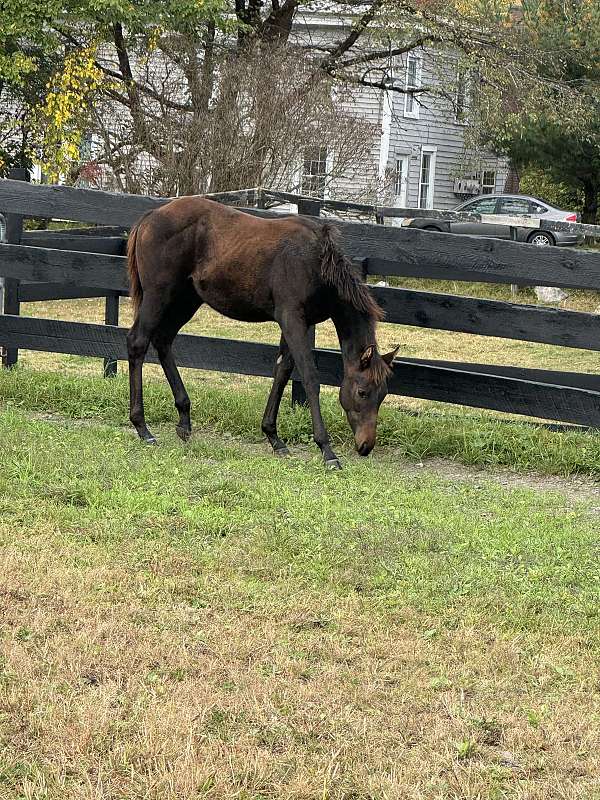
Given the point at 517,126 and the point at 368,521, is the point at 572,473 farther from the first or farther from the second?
the point at 517,126

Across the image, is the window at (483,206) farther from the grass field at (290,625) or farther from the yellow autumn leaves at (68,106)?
the grass field at (290,625)

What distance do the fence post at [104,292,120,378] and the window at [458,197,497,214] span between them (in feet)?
66.2

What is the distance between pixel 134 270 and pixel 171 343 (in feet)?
2.02

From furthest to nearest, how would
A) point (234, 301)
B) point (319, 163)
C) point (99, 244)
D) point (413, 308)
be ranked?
point (319, 163) → point (99, 244) → point (413, 308) → point (234, 301)

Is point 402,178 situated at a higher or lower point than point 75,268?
higher

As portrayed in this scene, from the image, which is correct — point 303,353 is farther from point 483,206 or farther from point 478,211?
point 483,206

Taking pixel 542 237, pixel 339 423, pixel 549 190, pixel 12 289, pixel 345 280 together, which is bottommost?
pixel 339 423

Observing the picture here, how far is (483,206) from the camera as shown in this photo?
99.7ft

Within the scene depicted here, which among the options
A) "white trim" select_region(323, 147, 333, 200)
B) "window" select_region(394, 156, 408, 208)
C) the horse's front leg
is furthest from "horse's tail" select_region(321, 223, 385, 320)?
"window" select_region(394, 156, 408, 208)

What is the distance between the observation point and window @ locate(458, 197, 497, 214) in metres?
30.1

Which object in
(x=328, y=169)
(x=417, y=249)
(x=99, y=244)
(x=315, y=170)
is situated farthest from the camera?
(x=315, y=170)

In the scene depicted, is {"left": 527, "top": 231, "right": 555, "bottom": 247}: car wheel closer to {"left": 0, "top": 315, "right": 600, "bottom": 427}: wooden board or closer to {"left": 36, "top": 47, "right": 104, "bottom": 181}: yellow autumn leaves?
{"left": 36, "top": 47, "right": 104, "bottom": 181}: yellow autumn leaves

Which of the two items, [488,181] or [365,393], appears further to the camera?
[488,181]

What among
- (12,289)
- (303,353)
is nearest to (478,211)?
(12,289)
